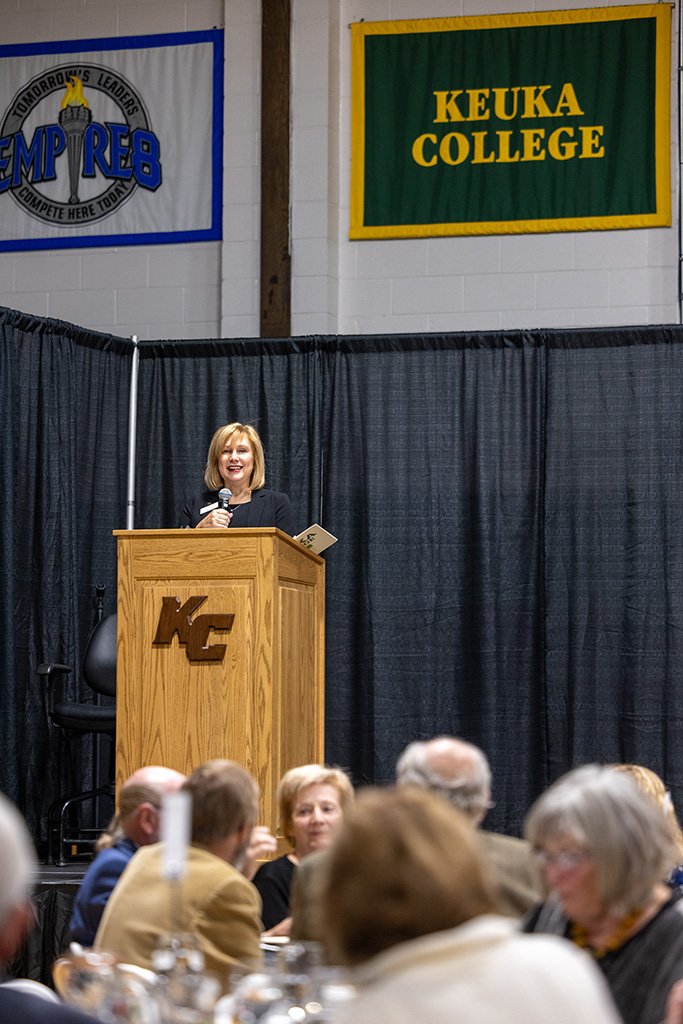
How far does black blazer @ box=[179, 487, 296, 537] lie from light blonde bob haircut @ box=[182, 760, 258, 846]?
2.62 metres

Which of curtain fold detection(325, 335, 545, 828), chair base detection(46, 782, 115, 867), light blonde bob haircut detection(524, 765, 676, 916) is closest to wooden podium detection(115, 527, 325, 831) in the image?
chair base detection(46, 782, 115, 867)

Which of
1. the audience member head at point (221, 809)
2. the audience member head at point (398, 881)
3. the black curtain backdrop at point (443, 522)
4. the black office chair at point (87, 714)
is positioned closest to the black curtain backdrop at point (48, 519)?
the black curtain backdrop at point (443, 522)

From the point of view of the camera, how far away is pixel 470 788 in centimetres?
250

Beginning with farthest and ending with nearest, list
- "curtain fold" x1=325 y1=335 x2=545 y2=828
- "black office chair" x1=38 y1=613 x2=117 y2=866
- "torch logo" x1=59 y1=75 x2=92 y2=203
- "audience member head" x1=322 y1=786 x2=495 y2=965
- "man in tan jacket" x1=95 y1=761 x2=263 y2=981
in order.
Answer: "torch logo" x1=59 y1=75 x2=92 y2=203
"curtain fold" x1=325 y1=335 x2=545 y2=828
"black office chair" x1=38 y1=613 x2=117 y2=866
"man in tan jacket" x1=95 y1=761 x2=263 y2=981
"audience member head" x1=322 y1=786 x2=495 y2=965

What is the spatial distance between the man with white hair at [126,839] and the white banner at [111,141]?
5.21 metres

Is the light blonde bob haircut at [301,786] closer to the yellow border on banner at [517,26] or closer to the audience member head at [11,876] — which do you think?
the audience member head at [11,876]

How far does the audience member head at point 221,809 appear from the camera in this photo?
2.45 m

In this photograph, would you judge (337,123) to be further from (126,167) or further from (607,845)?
(607,845)

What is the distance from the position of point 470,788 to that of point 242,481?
2.83 m

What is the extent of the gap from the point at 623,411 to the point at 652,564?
0.79m

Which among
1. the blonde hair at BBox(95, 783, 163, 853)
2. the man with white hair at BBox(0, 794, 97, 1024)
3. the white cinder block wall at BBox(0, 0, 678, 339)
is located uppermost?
the white cinder block wall at BBox(0, 0, 678, 339)

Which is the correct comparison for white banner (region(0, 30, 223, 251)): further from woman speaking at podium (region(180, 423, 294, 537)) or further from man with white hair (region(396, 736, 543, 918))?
man with white hair (region(396, 736, 543, 918))

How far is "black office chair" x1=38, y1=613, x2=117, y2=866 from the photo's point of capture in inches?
226

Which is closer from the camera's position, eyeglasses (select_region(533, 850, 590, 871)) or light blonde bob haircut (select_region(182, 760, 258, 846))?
eyeglasses (select_region(533, 850, 590, 871))
